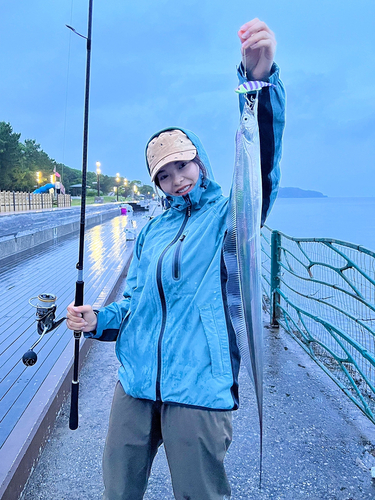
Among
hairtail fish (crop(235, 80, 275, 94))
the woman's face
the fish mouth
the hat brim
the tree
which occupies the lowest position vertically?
the fish mouth

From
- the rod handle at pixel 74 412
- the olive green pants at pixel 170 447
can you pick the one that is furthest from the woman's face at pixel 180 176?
the rod handle at pixel 74 412

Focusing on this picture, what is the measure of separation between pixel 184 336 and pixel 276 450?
1727 mm

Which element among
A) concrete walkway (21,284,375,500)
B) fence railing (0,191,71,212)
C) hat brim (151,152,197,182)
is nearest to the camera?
hat brim (151,152,197,182)

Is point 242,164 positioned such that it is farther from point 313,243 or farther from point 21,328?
point 21,328

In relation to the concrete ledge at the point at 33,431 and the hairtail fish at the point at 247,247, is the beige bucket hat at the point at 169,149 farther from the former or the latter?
the concrete ledge at the point at 33,431

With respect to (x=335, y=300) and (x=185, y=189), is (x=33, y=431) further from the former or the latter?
(x=335, y=300)

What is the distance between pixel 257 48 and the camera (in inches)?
47.5

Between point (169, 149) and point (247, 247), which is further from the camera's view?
point (169, 149)

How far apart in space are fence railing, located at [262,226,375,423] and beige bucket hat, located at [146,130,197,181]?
1.70m

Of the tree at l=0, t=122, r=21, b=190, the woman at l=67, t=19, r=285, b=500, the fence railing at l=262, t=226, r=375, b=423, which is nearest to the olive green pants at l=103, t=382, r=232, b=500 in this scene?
the woman at l=67, t=19, r=285, b=500

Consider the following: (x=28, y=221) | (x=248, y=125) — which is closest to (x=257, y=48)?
(x=248, y=125)

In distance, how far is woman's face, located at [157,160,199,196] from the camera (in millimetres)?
1509

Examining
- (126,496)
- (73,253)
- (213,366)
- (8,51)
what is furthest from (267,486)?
(8,51)

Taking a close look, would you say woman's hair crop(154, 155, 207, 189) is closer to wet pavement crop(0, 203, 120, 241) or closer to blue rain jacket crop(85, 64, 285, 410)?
blue rain jacket crop(85, 64, 285, 410)
